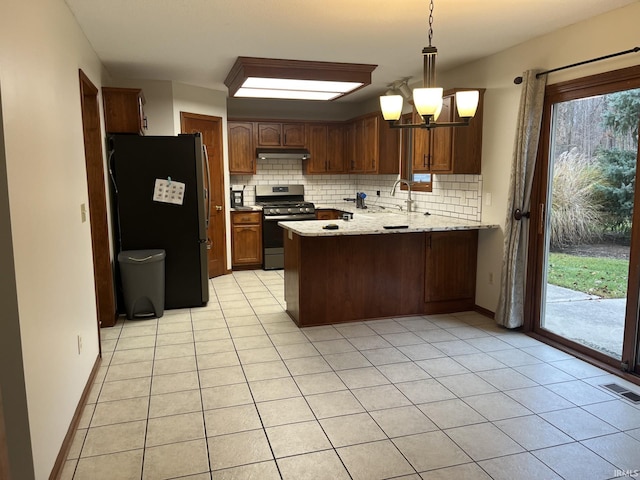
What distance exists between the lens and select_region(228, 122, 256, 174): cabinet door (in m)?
6.92

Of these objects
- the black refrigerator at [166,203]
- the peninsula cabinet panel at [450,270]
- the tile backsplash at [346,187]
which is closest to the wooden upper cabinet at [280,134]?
the tile backsplash at [346,187]

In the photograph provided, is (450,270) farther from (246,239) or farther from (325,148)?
(325,148)

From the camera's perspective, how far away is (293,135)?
725 cm

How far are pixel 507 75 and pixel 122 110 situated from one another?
366 centimetres

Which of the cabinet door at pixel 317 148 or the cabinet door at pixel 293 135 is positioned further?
the cabinet door at pixel 317 148

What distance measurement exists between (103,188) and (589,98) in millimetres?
4093

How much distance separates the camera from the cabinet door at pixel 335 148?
24.3ft

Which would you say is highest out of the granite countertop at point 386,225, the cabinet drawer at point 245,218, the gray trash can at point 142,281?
the granite countertop at point 386,225

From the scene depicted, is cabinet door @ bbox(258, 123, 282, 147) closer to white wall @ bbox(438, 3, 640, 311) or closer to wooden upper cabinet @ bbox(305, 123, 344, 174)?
wooden upper cabinet @ bbox(305, 123, 344, 174)

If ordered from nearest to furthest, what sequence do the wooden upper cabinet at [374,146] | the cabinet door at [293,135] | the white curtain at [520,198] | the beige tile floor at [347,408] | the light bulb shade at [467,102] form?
1. the beige tile floor at [347,408]
2. the light bulb shade at [467,102]
3. the white curtain at [520,198]
4. the wooden upper cabinet at [374,146]
5. the cabinet door at [293,135]

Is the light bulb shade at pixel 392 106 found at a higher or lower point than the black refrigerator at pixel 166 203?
higher

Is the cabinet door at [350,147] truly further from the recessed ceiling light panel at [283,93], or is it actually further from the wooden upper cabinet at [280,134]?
the recessed ceiling light panel at [283,93]

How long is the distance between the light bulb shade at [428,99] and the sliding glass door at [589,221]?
1.46m

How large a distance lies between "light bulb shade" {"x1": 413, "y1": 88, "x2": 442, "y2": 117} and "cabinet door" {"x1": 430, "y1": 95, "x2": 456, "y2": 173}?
1.92 meters
